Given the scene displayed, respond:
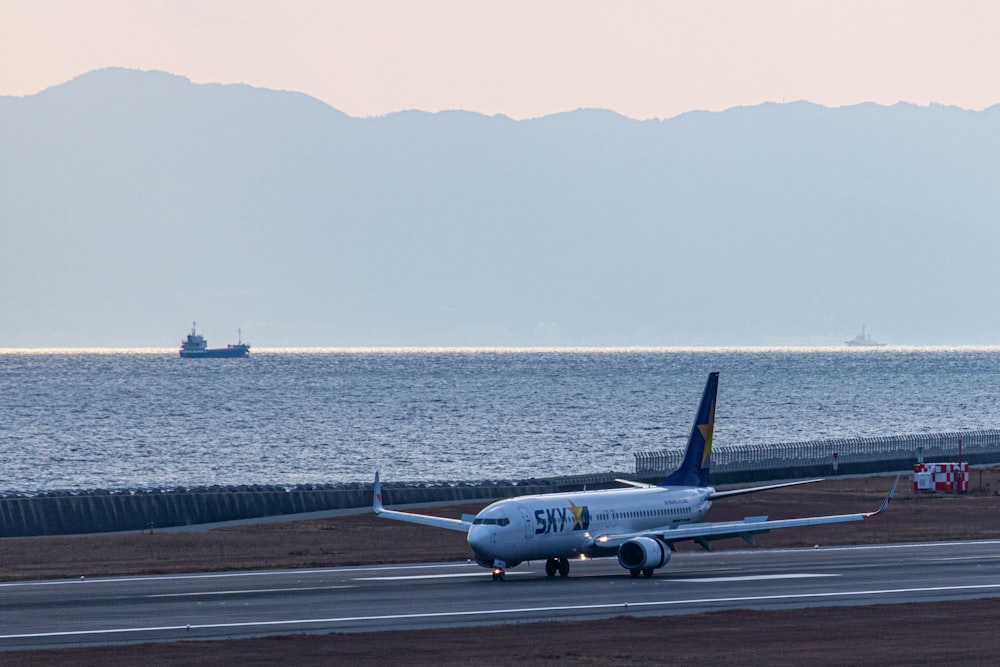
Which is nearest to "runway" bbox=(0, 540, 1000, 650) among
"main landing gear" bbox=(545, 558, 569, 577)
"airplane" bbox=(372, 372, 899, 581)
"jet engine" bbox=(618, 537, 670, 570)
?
"main landing gear" bbox=(545, 558, 569, 577)

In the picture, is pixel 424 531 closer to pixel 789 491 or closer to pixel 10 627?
pixel 789 491

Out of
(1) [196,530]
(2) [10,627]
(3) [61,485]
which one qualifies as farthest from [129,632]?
(3) [61,485]

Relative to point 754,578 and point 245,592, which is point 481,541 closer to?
point 245,592

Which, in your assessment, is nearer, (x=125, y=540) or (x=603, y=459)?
(x=125, y=540)

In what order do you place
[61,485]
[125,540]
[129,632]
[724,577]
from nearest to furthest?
[129,632] → [724,577] → [125,540] → [61,485]

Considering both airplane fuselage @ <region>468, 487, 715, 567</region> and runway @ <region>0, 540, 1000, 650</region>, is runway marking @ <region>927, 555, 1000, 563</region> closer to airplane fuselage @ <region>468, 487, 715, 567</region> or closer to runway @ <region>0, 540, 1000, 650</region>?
runway @ <region>0, 540, 1000, 650</region>

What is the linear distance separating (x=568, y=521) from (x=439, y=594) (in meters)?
6.69

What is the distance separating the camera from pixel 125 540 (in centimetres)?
6812

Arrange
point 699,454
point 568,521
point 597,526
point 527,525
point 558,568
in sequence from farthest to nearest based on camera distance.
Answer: point 699,454 < point 597,526 < point 558,568 < point 568,521 < point 527,525

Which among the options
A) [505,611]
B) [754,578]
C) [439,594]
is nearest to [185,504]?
[439,594]

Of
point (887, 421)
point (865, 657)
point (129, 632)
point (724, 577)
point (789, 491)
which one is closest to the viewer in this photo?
point (865, 657)

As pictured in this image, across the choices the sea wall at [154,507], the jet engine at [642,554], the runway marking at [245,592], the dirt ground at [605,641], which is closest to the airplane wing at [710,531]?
the jet engine at [642,554]

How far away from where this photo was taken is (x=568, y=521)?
5241 cm

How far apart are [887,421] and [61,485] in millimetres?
108229
